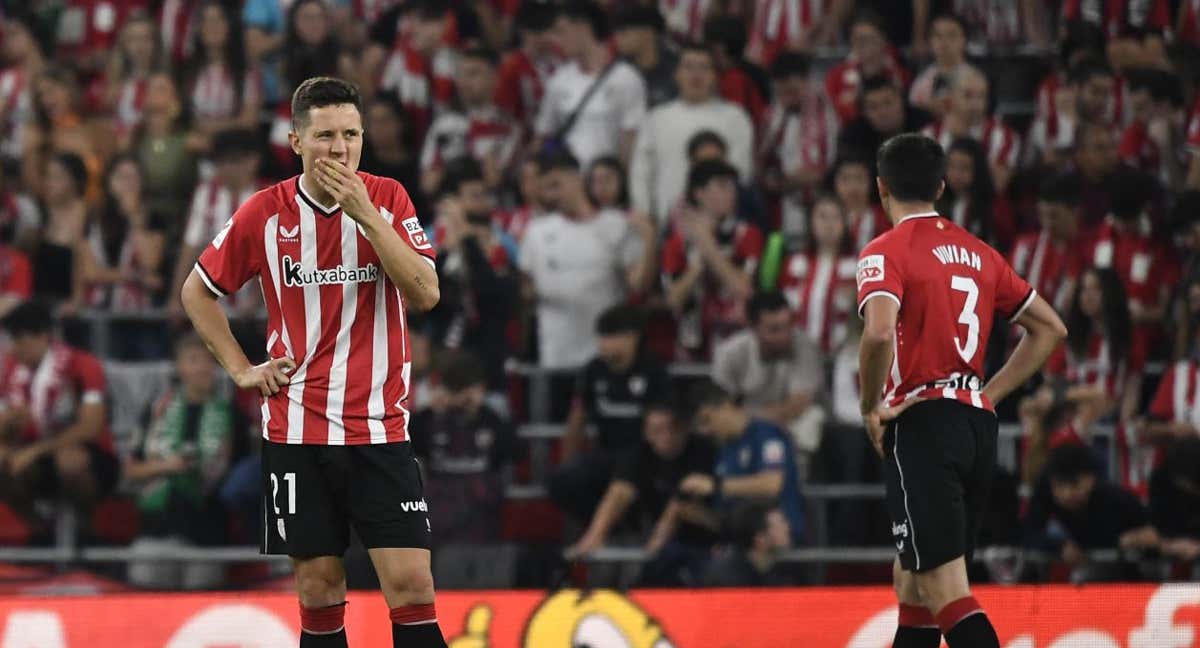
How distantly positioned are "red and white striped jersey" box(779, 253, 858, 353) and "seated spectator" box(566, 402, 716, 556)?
3.78ft

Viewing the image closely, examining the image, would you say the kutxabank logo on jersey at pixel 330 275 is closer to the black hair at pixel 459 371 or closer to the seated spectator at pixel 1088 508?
the black hair at pixel 459 371

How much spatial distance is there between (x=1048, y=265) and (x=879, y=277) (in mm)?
4754

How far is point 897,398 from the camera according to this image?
261 inches

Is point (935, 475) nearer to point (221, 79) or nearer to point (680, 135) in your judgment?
point (680, 135)

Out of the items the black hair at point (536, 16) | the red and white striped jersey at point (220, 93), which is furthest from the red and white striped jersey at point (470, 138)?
the red and white striped jersey at point (220, 93)

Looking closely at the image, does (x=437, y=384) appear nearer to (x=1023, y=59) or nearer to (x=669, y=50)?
(x=669, y=50)

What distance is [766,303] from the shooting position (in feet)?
35.3

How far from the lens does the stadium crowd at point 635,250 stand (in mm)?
10305

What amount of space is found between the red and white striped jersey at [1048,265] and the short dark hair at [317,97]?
5.71 metres

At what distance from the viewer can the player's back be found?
6480 millimetres

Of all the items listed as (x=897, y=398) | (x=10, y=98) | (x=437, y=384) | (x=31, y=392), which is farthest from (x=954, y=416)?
(x=10, y=98)

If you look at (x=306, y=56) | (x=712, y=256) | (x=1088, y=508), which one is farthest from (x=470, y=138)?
(x=1088, y=508)

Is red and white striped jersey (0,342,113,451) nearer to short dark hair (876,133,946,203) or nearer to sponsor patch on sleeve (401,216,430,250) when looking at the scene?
sponsor patch on sleeve (401,216,430,250)

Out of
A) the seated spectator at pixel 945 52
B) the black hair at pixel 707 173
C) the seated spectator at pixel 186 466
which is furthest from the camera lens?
the seated spectator at pixel 945 52
